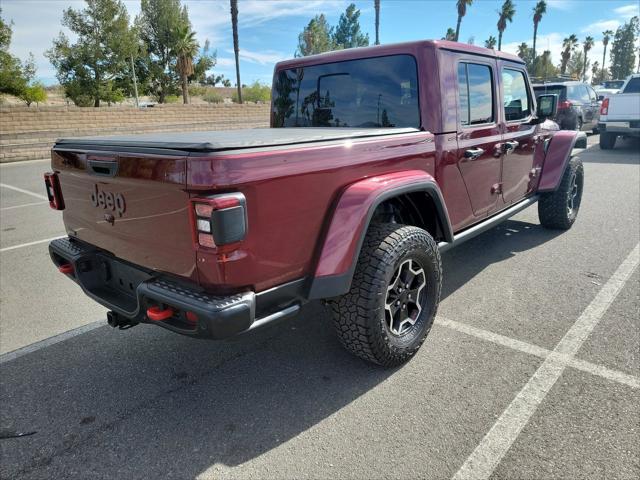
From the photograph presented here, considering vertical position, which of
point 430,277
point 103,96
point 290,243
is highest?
point 103,96

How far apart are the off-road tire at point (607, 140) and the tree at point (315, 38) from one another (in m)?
58.8

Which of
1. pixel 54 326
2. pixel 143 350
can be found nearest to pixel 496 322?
pixel 143 350

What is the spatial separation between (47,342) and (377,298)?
8.13 feet

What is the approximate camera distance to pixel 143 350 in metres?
3.12

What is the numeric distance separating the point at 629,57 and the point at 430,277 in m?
105

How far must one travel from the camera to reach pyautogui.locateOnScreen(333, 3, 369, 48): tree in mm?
81875

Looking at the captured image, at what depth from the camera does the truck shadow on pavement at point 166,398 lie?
2156mm

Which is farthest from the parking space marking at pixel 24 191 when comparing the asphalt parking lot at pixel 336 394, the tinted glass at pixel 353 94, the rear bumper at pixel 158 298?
the rear bumper at pixel 158 298

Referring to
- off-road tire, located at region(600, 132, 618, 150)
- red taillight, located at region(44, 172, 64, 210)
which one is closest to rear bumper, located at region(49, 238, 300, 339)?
red taillight, located at region(44, 172, 64, 210)

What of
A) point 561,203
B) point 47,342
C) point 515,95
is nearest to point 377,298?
point 47,342

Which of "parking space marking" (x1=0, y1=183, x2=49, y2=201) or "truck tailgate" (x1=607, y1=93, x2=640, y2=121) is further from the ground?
"truck tailgate" (x1=607, y1=93, x2=640, y2=121)

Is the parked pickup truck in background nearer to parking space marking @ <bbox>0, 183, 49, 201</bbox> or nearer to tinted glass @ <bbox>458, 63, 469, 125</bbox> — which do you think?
tinted glass @ <bbox>458, 63, 469, 125</bbox>

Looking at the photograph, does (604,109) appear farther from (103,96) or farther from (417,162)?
(103,96)

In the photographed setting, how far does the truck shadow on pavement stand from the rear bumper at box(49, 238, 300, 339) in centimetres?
59
